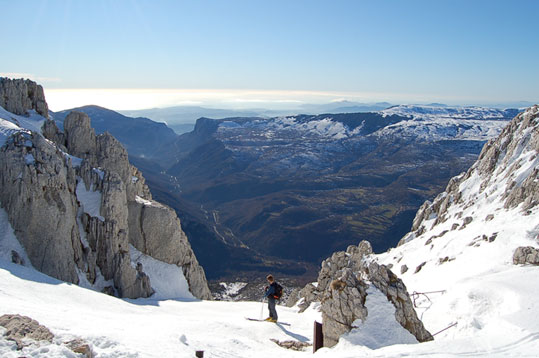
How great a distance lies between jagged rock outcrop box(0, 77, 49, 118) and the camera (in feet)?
172

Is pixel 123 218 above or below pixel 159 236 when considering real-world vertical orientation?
above

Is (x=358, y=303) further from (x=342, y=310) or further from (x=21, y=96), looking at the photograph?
(x=21, y=96)

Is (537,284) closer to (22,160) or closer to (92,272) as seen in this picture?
(92,272)

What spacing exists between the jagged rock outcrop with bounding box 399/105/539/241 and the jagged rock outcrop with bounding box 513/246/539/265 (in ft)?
47.0

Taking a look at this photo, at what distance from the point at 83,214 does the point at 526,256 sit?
49.3m

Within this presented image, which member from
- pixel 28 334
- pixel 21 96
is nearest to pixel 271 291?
pixel 28 334

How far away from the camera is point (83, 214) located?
45.1 metres

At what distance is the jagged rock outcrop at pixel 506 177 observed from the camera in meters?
58.7

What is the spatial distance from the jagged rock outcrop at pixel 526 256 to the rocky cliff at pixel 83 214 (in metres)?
40.7

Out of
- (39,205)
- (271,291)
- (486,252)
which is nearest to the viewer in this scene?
(271,291)

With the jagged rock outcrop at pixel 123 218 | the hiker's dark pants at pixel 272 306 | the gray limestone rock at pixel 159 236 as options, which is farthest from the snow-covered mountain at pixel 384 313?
the gray limestone rock at pixel 159 236

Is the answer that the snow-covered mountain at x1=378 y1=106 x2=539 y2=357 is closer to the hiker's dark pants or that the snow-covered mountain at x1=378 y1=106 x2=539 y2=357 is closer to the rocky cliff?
the hiker's dark pants

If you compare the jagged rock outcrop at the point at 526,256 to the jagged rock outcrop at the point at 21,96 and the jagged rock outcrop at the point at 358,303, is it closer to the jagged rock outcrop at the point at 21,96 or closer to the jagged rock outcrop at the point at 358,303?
the jagged rock outcrop at the point at 358,303

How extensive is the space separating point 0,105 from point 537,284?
63127mm
